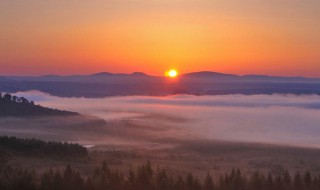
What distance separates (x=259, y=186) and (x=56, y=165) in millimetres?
54127

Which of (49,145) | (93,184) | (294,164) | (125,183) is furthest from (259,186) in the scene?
(294,164)

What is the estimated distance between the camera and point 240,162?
6909 inches

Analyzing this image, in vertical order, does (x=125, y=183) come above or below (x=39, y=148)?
below

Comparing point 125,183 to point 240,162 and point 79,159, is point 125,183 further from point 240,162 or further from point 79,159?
point 240,162

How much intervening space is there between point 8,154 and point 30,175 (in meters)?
54.6

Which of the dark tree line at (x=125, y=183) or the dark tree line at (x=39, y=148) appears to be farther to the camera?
the dark tree line at (x=39, y=148)

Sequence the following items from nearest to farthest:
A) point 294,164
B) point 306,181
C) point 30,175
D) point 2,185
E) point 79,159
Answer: point 2,185 → point 30,175 → point 306,181 → point 79,159 → point 294,164

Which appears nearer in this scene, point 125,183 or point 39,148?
point 125,183

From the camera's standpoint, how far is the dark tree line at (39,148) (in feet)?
449

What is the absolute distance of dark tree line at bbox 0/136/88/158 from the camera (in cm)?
13700

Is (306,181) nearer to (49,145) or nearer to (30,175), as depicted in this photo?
(30,175)

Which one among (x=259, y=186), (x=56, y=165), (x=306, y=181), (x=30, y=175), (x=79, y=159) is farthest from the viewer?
(x=79, y=159)

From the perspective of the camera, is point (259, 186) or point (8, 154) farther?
point (8, 154)

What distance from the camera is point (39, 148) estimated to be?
142 metres
